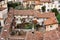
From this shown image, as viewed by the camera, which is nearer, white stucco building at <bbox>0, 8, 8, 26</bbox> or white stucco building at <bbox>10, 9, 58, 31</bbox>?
white stucco building at <bbox>10, 9, 58, 31</bbox>

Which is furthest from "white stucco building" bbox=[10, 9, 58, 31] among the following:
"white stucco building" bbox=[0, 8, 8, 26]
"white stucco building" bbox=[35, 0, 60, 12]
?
"white stucco building" bbox=[35, 0, 60, 12]

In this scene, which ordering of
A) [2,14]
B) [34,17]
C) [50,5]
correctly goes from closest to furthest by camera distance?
[2,14]
[34,17]
[50,5]

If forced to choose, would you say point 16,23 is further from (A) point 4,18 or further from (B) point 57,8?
(B) point 57,8

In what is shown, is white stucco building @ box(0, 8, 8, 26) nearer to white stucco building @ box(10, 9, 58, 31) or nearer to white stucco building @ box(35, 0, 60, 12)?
white stucco building @ box(10, 9, 58, 31)

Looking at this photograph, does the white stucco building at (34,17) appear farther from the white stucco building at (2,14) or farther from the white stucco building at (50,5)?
the white stucco building at (50,5)

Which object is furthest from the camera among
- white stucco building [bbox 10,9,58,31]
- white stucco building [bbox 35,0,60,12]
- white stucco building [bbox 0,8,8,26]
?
white stucco building [bbox 35,0,60,12]

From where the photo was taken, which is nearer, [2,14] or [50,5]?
[2,14]

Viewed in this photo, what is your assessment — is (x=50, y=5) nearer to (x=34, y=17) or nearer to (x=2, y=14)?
(x=34, y=17)

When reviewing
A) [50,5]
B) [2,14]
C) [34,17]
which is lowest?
[34,17]

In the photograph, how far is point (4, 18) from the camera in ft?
99.8

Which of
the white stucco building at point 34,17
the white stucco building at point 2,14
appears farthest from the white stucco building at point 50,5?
the white stucco building at point 2,14

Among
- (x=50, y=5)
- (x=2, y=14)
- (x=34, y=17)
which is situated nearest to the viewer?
(x=2, y=14)

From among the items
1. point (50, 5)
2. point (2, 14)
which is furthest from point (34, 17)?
point (50, 5)

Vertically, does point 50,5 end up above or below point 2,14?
above
